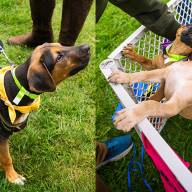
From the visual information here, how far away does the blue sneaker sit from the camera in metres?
3.14

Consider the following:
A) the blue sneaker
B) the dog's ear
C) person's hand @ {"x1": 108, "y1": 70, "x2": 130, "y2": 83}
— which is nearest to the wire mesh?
the blue sneaker

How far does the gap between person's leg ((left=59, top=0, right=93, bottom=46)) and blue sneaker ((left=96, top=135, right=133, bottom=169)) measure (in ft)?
2.75

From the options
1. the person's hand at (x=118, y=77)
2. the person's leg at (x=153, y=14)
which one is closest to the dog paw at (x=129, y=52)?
the person's leg at (x=153, y=14)

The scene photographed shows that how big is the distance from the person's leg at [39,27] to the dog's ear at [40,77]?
3.63 ft

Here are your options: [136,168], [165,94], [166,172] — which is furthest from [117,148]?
[166,172]

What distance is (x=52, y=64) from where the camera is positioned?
2.63 meters

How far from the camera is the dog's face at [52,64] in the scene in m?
2.48

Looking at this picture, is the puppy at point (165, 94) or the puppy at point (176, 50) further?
the puppy at point (176, 50)

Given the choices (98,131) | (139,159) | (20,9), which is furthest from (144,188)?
(20,9)

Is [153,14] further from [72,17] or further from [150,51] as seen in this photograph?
[150,51]

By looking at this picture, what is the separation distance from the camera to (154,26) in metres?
3.04

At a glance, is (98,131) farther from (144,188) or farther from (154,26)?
(154,26)

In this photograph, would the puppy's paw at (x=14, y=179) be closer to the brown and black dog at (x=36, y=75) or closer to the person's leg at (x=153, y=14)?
the brown and black dog at (x=36, y=75)

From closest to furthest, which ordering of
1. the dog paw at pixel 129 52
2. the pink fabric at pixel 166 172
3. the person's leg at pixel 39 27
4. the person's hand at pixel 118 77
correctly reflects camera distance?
the pink fabric at pixel 166 172
the person's hand at pixel 118 77
the dog paw at pixel 129 52
the person's leg at pixel 39 27
